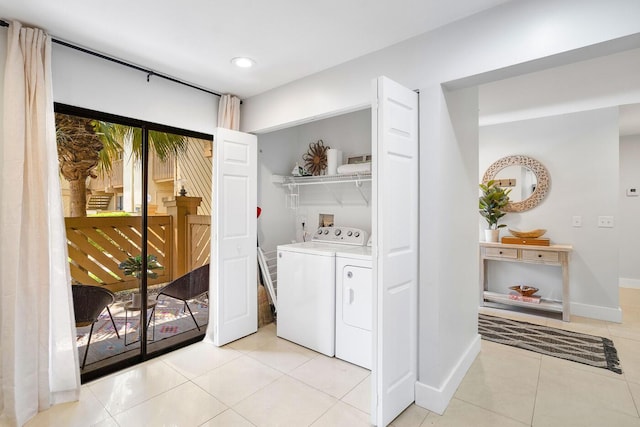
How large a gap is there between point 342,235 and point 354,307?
916 millimetres

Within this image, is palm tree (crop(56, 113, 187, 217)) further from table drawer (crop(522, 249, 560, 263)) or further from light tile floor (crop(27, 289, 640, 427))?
table drawer (crop(522, 249, 560, 263))

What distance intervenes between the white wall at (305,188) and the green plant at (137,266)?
115cm

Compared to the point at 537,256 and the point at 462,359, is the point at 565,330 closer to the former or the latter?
the point at 537,256

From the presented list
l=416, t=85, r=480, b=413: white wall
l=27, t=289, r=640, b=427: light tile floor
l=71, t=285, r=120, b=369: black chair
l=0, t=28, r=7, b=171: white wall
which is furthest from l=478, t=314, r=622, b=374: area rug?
l=0, t=28, r=7, b=171: white wall

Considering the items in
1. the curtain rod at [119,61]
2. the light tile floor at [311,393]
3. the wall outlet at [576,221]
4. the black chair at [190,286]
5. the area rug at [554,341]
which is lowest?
the light tile floor at [311,393]

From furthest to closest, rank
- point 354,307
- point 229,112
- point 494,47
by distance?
point 229,112 → point 354,307 → point 494,47

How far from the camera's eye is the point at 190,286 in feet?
10.1

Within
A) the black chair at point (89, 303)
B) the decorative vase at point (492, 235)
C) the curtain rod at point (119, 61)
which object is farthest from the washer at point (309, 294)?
the decorative vase at point (492, 235)

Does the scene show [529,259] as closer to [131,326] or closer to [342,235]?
[342,235]

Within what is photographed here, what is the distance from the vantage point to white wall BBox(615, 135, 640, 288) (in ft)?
16.6

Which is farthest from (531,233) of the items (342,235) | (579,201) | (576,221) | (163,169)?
(163,169)

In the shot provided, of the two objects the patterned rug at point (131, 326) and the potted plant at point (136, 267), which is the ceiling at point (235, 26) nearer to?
the potted plant at point (136, 267)

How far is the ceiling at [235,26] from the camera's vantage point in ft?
5.94

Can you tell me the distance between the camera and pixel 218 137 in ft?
9.64
